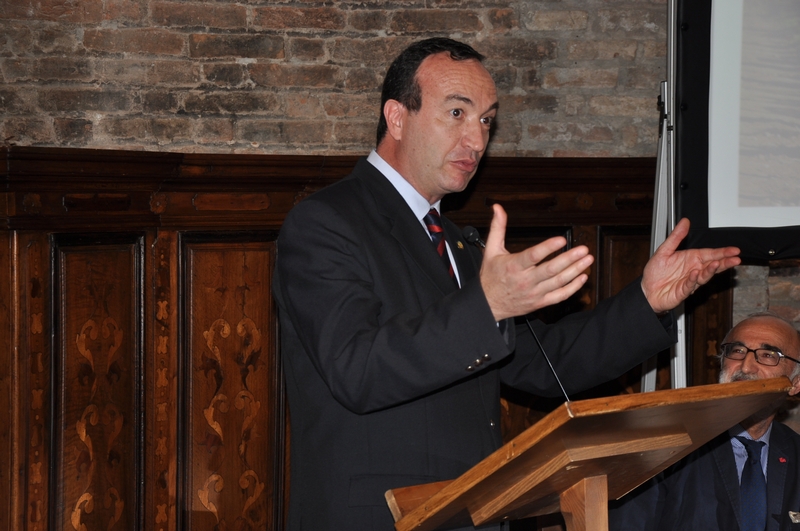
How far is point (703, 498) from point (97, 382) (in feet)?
6.22

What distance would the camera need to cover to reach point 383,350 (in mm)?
1583

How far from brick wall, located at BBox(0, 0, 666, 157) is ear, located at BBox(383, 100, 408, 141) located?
1279mm

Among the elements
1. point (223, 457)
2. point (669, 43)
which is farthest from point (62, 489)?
point (669, 43)

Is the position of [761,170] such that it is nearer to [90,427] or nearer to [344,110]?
[344,110]

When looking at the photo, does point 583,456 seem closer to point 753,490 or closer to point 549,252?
point 549,252

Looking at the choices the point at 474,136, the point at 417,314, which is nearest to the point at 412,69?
the point at 474,136

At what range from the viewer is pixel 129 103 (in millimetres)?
3289

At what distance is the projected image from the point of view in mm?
2850

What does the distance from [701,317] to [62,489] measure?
8.44ft

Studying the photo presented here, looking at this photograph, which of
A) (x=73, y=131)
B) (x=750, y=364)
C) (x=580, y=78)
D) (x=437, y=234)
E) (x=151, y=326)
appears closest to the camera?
(x=437, y=234)

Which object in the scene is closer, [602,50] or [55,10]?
[55,10]

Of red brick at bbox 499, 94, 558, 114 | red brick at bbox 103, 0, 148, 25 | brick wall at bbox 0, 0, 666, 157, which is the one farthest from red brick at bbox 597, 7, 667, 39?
red brick at bbox 103, 0, 148, 25

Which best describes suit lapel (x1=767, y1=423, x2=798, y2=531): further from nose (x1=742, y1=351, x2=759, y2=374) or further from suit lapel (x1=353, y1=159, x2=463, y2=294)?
suit lapel (x1=353, y1=159, x2=463, y2=294)

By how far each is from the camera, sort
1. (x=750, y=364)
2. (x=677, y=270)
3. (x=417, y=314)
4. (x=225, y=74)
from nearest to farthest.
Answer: (x=417, y=314) → (x=677, y=270) → (x=750, y=364) → (x=225, y=74)
